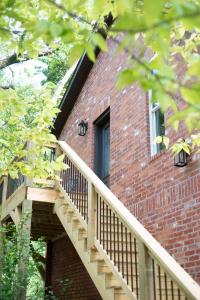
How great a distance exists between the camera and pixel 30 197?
824 centimetres

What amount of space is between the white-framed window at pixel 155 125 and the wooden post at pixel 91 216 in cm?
146

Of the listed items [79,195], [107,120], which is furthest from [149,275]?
[107,120]

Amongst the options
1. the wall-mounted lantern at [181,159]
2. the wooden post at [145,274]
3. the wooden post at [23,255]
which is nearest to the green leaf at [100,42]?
the wooden post at [145,274]

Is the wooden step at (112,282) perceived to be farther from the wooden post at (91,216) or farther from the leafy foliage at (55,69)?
the leafy foliage at (55,69)

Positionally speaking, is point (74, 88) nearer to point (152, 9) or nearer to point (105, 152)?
→ point (105, 152)

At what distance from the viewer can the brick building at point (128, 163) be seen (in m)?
5.82

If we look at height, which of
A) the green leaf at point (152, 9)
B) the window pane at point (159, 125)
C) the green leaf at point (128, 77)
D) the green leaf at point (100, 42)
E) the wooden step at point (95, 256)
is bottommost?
the wooden step at point (95, 256)

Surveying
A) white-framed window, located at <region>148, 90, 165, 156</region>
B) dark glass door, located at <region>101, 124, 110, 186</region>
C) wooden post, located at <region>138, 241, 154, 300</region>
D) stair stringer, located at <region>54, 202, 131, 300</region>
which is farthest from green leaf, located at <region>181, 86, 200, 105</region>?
dark glass door, located at <region>101, 124, 110, 186</region>

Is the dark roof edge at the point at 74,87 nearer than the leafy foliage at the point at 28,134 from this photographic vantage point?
No

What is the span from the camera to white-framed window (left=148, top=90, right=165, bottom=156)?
7.14 m

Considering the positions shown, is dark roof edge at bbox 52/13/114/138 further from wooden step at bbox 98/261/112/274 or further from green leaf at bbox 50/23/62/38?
green leaf at bbox 50/23/62/38

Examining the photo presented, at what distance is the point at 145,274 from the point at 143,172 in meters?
3.04

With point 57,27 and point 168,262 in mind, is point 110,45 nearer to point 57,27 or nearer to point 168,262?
point 168,262

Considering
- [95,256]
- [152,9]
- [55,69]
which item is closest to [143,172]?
[95,256]
